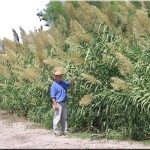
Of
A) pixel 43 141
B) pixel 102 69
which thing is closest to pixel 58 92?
pixel 102 69

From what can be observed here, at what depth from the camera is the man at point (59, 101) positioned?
37.9ft

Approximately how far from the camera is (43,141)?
34.1 ft

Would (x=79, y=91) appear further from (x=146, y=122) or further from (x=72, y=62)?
(x=146, y=122)

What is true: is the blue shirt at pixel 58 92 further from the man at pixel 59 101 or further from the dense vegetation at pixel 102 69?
the dense vegetation at pixel 102 69

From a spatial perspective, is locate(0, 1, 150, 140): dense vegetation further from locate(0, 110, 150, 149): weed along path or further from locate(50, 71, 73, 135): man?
locate(0, 110, 150, 149): weed along path

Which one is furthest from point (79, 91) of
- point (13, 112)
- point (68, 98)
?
point (13, 112)

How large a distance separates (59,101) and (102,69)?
1347 millimetres

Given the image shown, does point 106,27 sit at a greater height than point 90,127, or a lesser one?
greater

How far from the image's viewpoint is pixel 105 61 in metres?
11.2

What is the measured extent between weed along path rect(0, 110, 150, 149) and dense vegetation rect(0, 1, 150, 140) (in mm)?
555

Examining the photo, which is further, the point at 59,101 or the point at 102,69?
the point at 59,101

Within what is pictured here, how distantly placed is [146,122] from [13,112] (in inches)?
283

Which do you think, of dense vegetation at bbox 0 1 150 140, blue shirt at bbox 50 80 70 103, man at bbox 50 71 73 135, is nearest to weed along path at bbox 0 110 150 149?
man at bbox 50 71 73 135

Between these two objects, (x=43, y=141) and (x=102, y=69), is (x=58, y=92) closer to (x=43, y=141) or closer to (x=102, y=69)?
(x=102, y=69)
